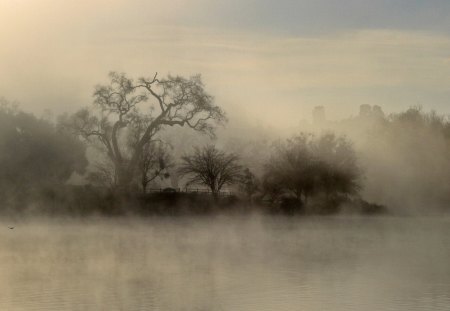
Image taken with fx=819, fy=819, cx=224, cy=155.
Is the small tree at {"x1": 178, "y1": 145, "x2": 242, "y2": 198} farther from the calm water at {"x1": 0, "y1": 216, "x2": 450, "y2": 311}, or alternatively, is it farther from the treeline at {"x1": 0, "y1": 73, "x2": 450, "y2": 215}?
the calm water at {"x1": 0, "y1": 216, "x2": 450, "y2": 311}

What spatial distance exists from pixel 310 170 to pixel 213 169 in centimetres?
885

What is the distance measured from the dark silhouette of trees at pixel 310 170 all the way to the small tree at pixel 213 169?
10.7ft

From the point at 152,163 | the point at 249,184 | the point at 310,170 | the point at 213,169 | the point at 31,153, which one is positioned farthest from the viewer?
the point at 152,163

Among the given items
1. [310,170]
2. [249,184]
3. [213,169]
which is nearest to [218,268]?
[249,184]

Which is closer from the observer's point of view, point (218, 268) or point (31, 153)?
point (218, 268)

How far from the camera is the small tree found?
7344cm

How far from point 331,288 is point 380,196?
2318 inches

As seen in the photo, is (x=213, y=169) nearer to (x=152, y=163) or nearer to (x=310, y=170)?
(x=152, y=163)

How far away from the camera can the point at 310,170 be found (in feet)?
239

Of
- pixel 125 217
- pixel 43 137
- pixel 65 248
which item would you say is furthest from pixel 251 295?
pixel 43 137

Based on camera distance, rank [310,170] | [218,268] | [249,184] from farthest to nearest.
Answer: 1. [310,170]
2. [249,184]
3. [218,268]

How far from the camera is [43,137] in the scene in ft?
215

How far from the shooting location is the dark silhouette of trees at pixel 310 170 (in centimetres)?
7169

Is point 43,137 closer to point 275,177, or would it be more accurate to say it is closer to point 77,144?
point 77,144
